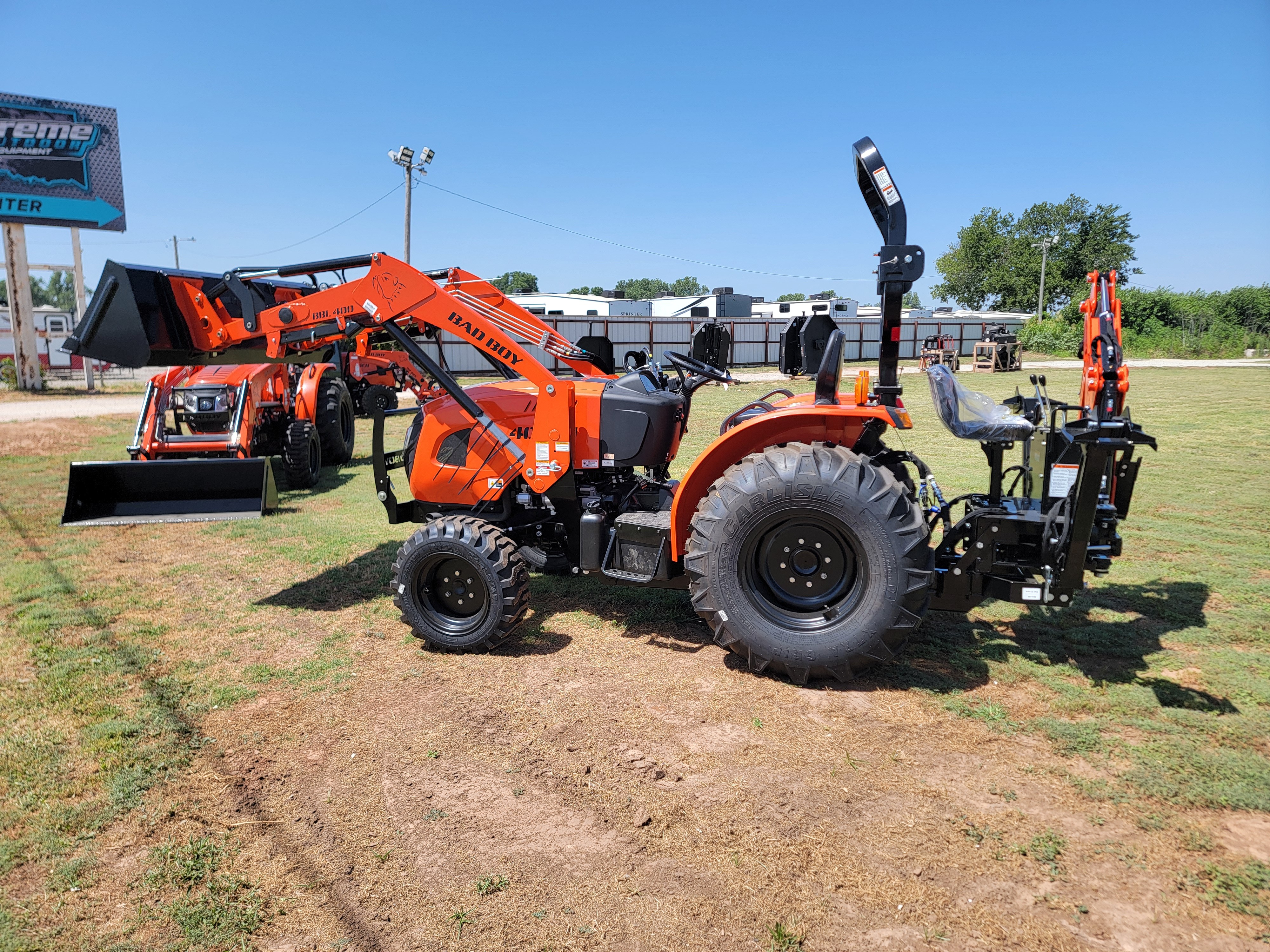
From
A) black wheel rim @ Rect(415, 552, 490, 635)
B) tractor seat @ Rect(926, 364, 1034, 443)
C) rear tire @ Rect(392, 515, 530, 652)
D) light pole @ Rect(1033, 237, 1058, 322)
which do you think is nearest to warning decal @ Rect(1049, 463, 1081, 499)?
tractor seat @ Rect(926, 364, 1034, 443)

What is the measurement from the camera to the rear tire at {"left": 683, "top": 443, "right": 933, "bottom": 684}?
12.6 ft

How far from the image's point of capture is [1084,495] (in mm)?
3744

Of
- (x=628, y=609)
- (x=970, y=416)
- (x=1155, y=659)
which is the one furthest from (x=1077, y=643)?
(x=628, y=609)

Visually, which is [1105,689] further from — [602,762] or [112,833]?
[112,833]

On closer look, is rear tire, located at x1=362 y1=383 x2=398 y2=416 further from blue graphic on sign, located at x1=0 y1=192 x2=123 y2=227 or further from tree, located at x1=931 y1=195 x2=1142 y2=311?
tree, located at x1=931 y1=195 x2=1142 y2=311

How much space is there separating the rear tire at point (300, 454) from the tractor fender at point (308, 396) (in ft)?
1.60

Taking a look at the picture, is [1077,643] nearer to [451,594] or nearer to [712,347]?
[712,347]

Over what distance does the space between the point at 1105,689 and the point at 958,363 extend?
1317 inches

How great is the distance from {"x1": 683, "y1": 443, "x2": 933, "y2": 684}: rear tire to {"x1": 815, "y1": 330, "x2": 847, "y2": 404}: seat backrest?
1.05 ft

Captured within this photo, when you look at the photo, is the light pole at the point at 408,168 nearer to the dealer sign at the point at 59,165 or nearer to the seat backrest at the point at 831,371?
the dealer sign at the point at 59,165

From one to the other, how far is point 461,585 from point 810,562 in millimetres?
2107

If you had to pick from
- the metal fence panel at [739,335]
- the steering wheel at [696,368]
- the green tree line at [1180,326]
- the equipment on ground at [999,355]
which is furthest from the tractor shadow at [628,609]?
the green tree line at [1180,326]

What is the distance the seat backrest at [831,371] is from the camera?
410 cm

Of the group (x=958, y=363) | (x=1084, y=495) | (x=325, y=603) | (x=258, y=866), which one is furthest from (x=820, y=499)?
(x=958, y=363)
